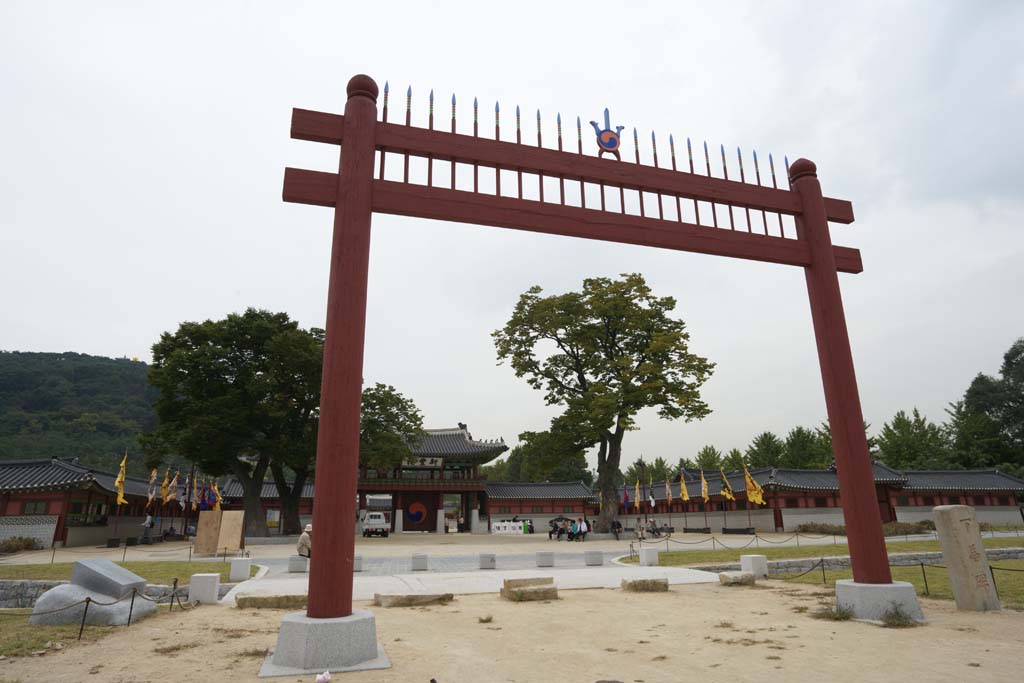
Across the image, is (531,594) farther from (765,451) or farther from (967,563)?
(765,451)

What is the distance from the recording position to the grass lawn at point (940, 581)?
34.9ft

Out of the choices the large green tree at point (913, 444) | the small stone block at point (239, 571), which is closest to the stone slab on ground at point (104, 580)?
the small stone block at point (239, 571)

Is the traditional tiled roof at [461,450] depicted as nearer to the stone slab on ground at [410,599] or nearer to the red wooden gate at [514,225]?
the stone slab on ground at [410,599]

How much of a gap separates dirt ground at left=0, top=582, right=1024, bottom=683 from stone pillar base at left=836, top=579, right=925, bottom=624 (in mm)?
283

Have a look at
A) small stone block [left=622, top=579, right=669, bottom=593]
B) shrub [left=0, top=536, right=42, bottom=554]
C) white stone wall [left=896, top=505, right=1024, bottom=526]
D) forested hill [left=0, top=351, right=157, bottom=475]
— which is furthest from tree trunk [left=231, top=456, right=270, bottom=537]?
forested hill [left=0, top=351, right=157, bottom=475]

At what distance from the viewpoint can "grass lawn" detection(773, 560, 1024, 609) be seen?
34.9 ft

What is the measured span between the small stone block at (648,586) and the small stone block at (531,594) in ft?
7.07

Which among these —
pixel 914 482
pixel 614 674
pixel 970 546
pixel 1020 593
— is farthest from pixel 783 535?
pixel 614 674

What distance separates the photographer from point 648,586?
12.9 metres

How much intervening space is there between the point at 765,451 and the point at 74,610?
60.1 m

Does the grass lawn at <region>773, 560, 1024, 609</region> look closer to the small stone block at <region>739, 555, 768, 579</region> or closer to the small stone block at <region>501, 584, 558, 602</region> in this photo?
the small stone block at <region>739, 555, 768, 579</region>

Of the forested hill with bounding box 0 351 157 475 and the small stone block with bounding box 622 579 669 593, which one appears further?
the forested hill with bounding box 0 351 157 475

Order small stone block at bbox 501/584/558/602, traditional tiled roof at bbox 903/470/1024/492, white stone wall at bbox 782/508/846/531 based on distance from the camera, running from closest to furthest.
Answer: small stone block at bbox 501/584/558/602 → white stone wall at bbox 782/508/846/531 → traditional tiled roof at bbox 903/470/1024/492

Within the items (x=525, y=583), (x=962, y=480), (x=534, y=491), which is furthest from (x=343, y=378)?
(x=962, y=480)
